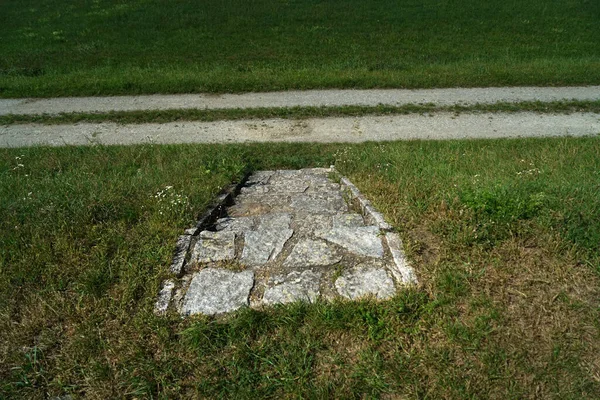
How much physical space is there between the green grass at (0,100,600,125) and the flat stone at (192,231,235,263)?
17.2ft

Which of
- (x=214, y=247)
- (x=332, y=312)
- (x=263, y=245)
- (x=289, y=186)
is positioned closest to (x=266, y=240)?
(x=263, y=245)

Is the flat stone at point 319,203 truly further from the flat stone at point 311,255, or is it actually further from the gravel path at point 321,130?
the gravel path at point 321,130

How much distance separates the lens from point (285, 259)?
3.98m

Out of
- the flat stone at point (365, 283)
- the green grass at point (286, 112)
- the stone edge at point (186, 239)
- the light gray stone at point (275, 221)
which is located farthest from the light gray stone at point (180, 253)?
the green grass at point (286, 112)

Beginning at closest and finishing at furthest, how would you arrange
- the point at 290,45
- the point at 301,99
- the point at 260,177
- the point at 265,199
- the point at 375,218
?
the point at 375,218
the point at 265,199
the point at 260,177
the point at 301,99
the point at 290,45

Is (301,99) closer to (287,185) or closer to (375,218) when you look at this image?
(287,185)

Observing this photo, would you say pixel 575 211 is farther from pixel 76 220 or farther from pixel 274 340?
pixel 76 220

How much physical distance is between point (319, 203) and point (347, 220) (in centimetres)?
68

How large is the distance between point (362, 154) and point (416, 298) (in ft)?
12.1

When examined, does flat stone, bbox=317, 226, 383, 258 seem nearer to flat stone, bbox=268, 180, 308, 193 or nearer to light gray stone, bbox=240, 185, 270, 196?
flat stone, bbox=268, 180, 308, 193

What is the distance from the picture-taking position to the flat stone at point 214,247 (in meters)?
4.01

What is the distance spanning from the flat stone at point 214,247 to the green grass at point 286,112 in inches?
206

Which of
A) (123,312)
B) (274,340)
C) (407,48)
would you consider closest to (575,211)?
(274,340)

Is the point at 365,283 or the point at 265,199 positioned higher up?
the point at 365,283
